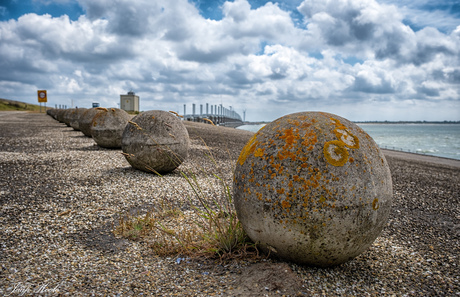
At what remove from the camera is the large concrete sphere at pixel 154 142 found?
832 cm

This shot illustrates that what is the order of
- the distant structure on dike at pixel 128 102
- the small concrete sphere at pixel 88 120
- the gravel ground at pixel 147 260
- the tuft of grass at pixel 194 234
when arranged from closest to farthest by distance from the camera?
the gravel ground at pixel 147 260, the tuft of grass at pixel 194 234, the small concrete sphere at pixel 88 120, the distant structure on dike at pixel 128 102

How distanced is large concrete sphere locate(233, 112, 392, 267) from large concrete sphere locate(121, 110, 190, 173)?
195 inches

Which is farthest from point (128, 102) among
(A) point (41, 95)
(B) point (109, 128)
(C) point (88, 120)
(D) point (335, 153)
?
(D) point (335, 153)

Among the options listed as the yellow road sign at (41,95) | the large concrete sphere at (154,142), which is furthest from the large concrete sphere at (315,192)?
the yellow road sign at (41,95)

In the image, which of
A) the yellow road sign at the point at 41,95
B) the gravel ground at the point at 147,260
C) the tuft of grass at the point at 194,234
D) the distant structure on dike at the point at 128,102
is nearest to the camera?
the gravel ground at the point at 147,260

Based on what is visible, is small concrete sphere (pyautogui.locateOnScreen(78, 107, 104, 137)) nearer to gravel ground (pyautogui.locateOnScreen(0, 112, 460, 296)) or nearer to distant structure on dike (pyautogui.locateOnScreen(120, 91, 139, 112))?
gravel ground (pyautogui.locateOnScreen(0, 112, 460, 296))

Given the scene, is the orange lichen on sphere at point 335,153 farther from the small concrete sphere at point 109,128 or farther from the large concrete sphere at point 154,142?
the small concrete sphere at point 109,128

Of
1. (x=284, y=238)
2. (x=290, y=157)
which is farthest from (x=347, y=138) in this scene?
(x=284, y=238)

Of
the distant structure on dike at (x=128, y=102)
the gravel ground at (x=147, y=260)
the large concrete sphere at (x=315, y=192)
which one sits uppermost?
the distant structure on dike at (x=128, y=102)

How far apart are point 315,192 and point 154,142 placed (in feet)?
20.0

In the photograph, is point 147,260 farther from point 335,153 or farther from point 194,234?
point 335,153

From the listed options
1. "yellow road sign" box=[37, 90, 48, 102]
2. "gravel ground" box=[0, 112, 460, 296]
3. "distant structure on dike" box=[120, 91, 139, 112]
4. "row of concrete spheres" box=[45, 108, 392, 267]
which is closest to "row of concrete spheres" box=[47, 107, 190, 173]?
"gravel ground" box=[0, 112, 460, 296]

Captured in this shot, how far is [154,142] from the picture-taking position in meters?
8.55

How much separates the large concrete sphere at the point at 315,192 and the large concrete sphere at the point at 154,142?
4.94 metres
